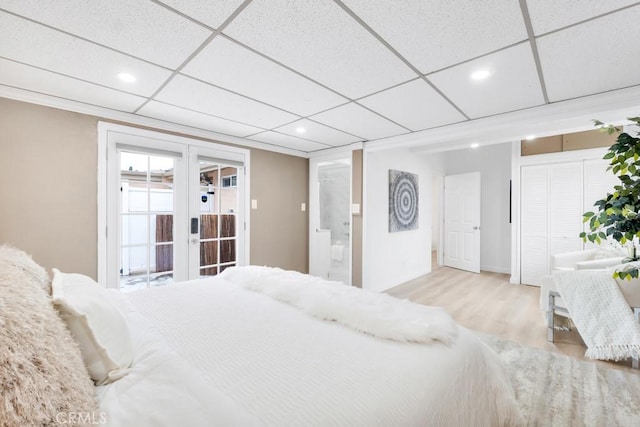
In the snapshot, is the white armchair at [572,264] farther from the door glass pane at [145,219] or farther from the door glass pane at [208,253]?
the door glass pane at [145,219]

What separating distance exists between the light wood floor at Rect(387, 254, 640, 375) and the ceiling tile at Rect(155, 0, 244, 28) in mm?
3433

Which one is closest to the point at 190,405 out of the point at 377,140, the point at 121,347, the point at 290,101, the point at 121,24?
the point at 121,347

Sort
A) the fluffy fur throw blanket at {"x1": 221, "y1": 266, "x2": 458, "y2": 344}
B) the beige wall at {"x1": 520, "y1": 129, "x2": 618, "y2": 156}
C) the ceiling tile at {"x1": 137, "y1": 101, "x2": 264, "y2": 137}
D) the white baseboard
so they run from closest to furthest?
the fluffy fur throw blanket at {"x1": 221, "y1": 266, "x2": 458, "y2": 344} → the ceiling tile at {"x1": 137, "y1": 101, "x2": 264, "y2": 137} → the beige wall at {"x1": 520, "y1": 129, "x2": 618, "y2": 156} → the white baseboard

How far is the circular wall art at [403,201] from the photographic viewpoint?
4523 mm

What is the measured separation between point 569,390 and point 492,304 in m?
1.93

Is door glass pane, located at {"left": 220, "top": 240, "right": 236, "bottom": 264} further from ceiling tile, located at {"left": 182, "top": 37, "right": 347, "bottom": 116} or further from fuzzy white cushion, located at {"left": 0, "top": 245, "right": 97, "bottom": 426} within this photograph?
fuzzy white cushion, located at {"left": 0, "top": 245, "right": 97, "bottom": 426}

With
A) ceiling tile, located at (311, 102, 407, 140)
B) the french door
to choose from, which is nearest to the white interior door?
ceiling tile, located at (311, 102, 407, 140)

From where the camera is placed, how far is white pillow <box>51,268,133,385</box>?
0.95 meters

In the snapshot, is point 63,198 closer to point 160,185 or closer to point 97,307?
point 160,185

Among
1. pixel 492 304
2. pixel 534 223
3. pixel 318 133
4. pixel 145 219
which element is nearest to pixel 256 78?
pixel 318 133

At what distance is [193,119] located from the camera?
298cm

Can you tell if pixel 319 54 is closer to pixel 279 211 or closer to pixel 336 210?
pixel 279 211

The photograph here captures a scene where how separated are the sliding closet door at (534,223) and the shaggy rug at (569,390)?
105 inches

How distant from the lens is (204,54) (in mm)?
1741
